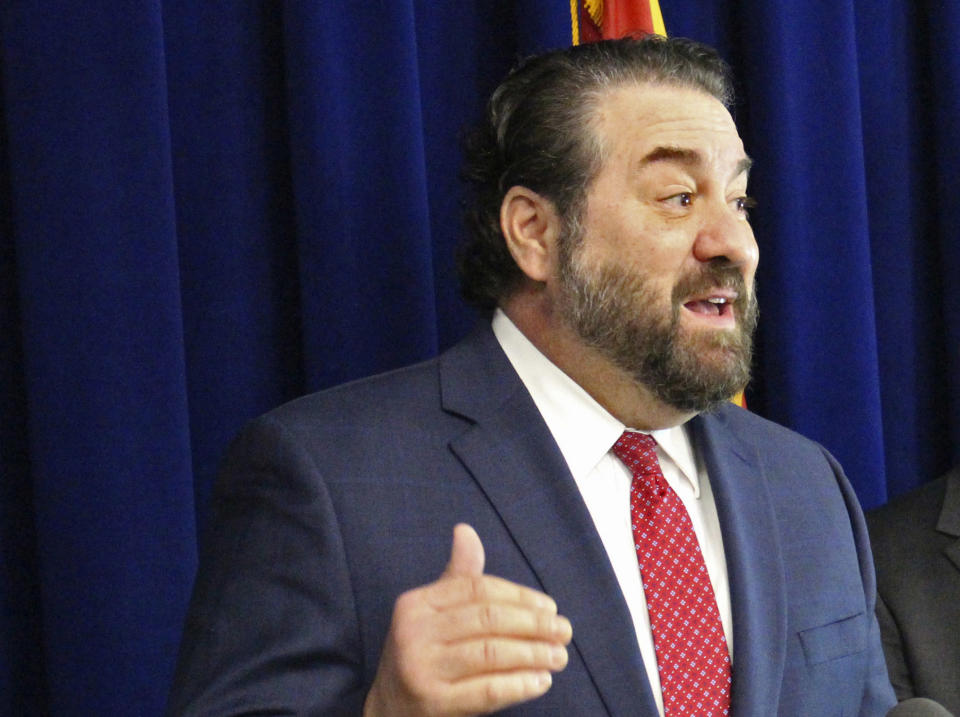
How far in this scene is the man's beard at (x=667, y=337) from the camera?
5.64 feet

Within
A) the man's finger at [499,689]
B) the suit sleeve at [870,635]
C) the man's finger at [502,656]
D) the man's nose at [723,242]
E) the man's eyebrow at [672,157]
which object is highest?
the man's eyebrow at [672,157]

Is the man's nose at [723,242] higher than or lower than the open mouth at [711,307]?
higher

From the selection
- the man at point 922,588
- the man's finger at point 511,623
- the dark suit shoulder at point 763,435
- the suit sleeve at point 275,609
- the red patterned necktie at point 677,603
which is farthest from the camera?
the man at point 922,588

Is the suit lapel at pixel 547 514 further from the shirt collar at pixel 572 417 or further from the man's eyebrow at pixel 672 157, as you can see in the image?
the man's eyebrow at pixel 672 157

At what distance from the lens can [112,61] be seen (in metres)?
1.88

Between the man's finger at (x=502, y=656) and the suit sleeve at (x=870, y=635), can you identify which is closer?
the man's finger at (x=502, y=656)

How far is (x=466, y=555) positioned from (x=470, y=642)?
0.08 meters

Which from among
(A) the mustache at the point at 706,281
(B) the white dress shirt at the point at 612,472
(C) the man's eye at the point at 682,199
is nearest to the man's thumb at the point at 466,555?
A: (B) the white dress shirt at the point at 612,472

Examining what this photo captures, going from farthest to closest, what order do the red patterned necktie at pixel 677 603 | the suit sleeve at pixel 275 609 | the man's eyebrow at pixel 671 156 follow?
the man's eyebrow at pixel 671 156
the red patterned necktie at pixel 677 603
the suit sleeve at pixel 275 609

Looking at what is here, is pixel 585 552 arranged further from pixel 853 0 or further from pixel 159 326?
pixel 853 0

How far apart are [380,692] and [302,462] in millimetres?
332

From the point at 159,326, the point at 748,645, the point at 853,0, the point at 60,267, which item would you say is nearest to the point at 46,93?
the point at 60,267

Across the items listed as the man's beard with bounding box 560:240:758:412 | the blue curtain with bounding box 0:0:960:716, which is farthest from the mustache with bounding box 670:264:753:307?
the blue curtain with bounding box 0:0:960:716

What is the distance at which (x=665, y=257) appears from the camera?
68.5 inches
